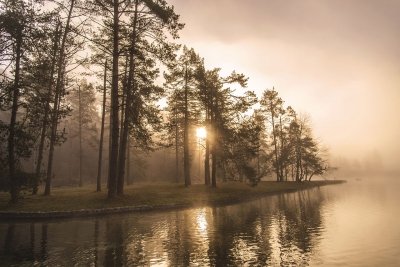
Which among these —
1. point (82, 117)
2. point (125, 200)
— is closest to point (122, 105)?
point (125, 200)

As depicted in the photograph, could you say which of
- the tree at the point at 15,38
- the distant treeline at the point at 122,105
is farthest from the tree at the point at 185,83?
the tree at the point at 15,38

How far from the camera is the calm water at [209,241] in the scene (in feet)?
36.2

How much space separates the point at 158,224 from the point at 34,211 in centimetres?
900

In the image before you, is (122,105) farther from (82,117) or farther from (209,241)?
A: (82,117)

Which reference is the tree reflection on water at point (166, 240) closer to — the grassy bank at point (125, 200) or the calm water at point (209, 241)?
the calm water at point (209, 241)

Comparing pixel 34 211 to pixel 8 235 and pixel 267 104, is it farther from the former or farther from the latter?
pixel 267 104

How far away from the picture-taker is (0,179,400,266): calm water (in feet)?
36.2

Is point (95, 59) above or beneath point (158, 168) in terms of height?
above

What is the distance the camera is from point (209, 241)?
46.2 feet

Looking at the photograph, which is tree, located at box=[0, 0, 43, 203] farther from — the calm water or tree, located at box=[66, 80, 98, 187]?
tree, located at box=[66, 80, 98, 187]

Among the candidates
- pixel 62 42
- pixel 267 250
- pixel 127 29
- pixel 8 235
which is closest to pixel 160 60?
pixel 127 29

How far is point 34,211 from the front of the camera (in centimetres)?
2198

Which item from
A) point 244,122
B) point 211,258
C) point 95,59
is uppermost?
point 95,59

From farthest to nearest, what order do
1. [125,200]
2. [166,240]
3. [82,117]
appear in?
1. [82,117]
2. [125,200]
3. [166,240]
